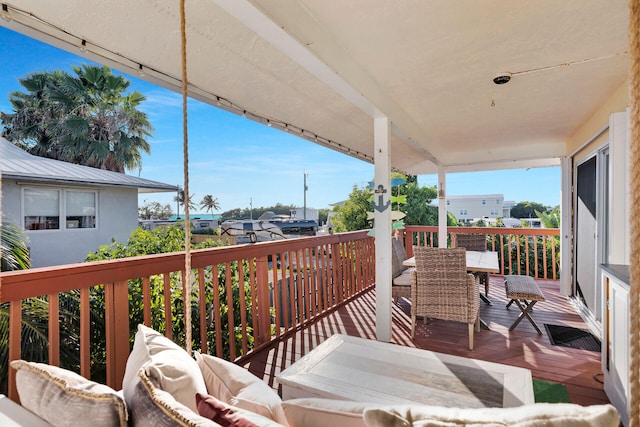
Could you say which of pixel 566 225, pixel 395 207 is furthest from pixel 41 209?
pixel 566 225

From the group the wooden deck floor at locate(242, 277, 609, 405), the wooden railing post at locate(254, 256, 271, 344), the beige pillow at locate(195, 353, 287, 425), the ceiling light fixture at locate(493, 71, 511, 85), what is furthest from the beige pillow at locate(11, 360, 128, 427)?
the ceiling light fixture at locate(493, 71, 511, 85)

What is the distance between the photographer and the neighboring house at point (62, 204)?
665 cm

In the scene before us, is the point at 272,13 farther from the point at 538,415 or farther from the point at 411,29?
the point at 538,415

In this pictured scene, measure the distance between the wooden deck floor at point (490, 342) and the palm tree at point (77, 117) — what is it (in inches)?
445

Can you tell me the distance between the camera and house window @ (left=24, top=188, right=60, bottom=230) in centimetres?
683

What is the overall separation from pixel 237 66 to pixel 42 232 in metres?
6.87

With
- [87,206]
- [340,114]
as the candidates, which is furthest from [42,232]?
[340,114]

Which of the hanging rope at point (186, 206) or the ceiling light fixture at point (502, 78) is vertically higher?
the ceiling light fixture at point (502, 78)

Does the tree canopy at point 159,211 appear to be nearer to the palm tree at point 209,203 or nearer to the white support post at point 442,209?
the white support post at point 442,209

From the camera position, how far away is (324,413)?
86 cm

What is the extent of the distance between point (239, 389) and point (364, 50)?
235 cm

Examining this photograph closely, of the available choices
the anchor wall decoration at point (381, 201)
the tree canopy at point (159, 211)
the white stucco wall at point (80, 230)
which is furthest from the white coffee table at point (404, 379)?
the tree canopy at point (159, 211)

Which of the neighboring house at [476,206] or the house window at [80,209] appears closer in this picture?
the house window at [80,209]

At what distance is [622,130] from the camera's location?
9.01 feet
